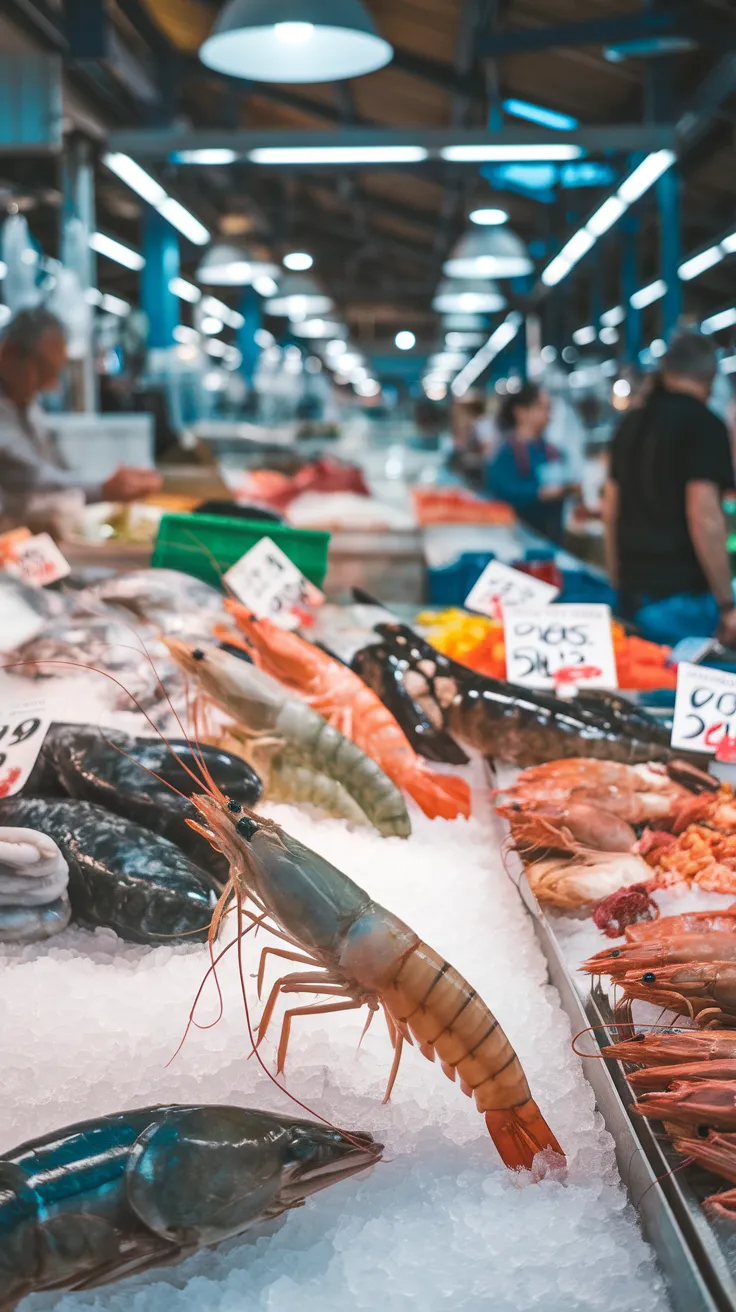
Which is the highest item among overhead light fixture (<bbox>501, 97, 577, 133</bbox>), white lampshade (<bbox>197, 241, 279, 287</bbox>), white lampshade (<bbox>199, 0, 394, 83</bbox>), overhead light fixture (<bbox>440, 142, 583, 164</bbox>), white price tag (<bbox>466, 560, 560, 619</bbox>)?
overhead light fixture (<bbox>501, 97, 577, 133</bbox>)

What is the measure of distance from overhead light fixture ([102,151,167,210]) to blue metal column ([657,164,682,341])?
2.90 meters

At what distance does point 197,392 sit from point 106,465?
154 inches

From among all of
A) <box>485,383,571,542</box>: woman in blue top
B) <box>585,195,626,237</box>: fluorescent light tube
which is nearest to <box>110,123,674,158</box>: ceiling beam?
<box>585,195,626,237</box>: fluorescent light tube

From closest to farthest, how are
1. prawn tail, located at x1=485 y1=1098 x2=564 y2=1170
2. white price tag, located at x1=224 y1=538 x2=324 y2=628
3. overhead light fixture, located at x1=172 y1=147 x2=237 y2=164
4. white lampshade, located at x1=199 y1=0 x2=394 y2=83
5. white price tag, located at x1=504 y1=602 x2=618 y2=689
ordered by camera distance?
1. prawn tail, located at x1=485 y1=1098 x2=564 y2=1170
2. white price tag, located at x1=504 y1=602 x2=618 y2=689
3. white price tag, located at x1=224 y1=538 x2=324 y2=628
4. white lampshade, located at x1=199 y1=0 x2=394 y2=83
5. overhead light fixture, located at x1=172 y1=147 x2=237 y2=164

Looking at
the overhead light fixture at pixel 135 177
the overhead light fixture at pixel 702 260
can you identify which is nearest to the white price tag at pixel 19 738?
the overhead light fixture at pixel 135 177

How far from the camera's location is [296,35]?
358cm

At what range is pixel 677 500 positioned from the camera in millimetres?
4309

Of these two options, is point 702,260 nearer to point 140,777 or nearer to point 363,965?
point 140,777

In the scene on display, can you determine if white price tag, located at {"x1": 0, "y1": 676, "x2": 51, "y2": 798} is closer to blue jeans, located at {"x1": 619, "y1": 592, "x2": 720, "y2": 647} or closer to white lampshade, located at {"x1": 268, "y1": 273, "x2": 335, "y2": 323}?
blue jeans, located at {"x1": 619, "y1": 592, "x2": 720, "y2": 647}

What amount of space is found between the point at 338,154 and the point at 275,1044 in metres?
4.76

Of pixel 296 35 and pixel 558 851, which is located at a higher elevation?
pixel 296 35

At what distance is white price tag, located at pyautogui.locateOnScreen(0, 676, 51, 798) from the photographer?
163 cm

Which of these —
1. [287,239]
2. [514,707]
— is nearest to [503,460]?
[514,707]

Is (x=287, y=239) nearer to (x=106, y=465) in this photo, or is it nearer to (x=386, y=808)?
(x=106, y=465)
